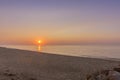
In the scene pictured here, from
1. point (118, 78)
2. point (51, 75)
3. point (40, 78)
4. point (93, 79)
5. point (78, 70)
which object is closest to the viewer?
point (118, 78)

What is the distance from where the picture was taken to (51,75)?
15.0m

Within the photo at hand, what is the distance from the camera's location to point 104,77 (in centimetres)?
1063

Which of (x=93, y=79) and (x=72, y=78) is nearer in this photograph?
(x=93, y=79)

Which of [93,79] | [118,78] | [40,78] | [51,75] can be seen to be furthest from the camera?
[51,75]

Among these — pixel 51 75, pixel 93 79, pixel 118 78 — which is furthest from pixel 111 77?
pixel 51 75

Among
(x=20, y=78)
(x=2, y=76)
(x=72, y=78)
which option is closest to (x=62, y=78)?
(x=72, y=78)

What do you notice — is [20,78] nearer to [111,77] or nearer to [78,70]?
[111,77]

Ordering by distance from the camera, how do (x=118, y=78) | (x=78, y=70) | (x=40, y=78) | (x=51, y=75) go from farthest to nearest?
(x=78, y=70)
(x=51, y=75)
(x=40, y=78)
(x=118, y=78)

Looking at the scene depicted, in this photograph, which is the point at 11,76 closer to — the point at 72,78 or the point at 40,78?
the point at 40,78

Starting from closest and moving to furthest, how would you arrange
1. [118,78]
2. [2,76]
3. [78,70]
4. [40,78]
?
[118,78] < [2,76] < [40,78] < [78,70]

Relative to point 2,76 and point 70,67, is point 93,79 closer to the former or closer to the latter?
point 2,76

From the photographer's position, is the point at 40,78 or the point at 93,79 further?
the point at 40,78

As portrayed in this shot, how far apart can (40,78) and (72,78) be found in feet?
7.00

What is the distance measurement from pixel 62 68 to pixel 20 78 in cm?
616
